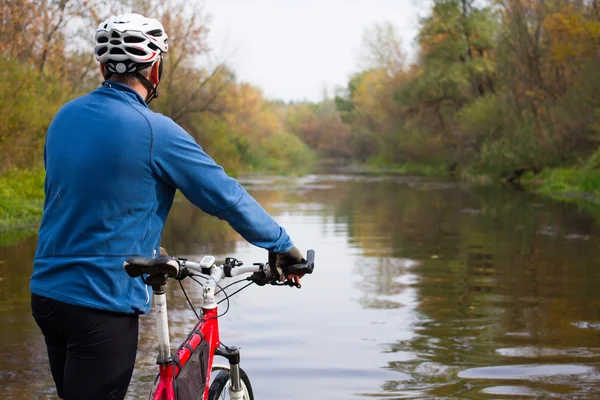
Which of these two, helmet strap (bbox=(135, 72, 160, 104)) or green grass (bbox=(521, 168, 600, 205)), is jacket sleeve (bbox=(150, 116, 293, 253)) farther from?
green grass (bbox=(521, 168, 600, 205))

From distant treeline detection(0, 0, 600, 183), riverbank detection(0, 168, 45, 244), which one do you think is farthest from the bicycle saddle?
distant treeline detection(0, 0, 600, 183)

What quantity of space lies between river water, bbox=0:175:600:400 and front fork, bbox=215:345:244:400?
2234 millimetres

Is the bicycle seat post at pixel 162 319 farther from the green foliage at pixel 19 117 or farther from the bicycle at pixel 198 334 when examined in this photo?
the green foliage at pixel 19 117

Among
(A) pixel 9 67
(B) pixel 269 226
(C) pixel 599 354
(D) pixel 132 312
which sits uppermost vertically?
(A) pixel 9 67

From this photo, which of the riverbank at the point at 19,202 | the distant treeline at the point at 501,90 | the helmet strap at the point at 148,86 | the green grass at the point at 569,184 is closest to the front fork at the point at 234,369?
the helmet strap at the point at 148,86

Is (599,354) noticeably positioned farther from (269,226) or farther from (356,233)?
(356,233)

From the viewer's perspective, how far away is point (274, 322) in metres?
9.15

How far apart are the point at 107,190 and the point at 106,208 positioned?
6 cm

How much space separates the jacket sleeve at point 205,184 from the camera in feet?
11.1

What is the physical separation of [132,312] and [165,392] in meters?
0.31

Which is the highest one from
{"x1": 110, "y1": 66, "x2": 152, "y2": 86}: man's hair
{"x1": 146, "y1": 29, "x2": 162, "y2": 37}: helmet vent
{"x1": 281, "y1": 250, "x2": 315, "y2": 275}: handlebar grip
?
{"x1": 146, "y1": 29, "x2": 162, "y2": 37}: helmet vent

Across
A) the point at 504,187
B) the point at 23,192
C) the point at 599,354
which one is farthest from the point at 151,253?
the point at 504,187

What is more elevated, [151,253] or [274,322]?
[151,253]

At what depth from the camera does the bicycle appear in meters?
3.31
